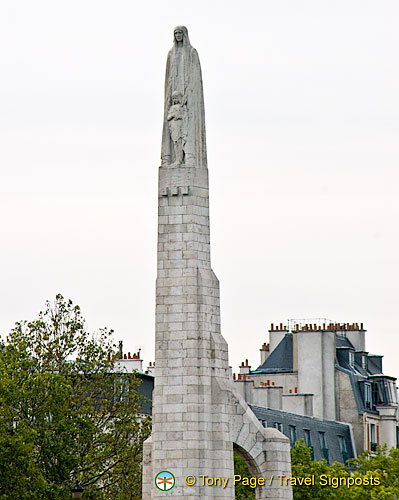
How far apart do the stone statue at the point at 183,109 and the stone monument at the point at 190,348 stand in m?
0.03

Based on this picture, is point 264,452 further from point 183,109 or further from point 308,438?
point 308,438

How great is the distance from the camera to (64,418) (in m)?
64.4

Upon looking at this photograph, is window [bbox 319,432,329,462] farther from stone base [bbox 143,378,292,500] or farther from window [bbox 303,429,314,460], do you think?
stone base [bbox 143,378,292,500]

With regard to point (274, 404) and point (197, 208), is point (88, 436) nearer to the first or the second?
point (197, 208)

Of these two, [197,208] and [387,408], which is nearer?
[197,208]

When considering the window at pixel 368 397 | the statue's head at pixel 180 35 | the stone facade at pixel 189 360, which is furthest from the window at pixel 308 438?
the statue's head at pixel 180 35

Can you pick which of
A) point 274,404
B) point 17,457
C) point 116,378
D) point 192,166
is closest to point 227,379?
point 192,166

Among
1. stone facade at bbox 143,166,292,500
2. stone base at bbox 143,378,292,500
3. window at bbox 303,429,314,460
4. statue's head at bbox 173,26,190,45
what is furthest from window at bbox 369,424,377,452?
statue's head at bbox 173,26,190,45

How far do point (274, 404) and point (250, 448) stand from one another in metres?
44.0

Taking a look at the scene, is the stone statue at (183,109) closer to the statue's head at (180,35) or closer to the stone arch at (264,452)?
the statue's head at (180,35)

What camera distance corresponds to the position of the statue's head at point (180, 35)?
165 feet

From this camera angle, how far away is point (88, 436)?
64.8m

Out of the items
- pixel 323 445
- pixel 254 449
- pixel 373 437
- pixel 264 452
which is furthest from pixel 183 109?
pixel 373 437

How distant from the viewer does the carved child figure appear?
163 feet
